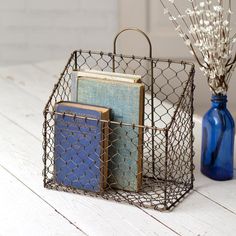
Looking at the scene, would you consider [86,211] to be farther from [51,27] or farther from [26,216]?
[51,27]

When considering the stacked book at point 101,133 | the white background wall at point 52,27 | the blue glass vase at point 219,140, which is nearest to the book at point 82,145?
the stacked book at point 101,133

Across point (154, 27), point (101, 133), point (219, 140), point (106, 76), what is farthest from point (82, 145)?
point (154, 27)

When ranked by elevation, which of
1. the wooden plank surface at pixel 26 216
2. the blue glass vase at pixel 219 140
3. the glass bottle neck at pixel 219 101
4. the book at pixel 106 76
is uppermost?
the book at pixel 106 76

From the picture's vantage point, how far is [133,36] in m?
3.06

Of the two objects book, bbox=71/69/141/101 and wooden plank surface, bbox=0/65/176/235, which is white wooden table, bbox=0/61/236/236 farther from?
book, bbox=71/69/141/101

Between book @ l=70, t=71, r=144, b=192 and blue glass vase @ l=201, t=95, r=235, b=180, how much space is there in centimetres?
21

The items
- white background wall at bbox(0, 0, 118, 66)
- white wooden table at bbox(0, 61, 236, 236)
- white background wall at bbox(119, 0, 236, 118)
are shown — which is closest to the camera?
white wooden table at bbox(0, 61, 236, 236)

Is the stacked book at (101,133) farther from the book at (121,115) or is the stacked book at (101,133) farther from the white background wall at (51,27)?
the white background wall at (51,27)

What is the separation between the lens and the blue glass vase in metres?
1.81

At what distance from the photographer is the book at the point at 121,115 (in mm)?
1680

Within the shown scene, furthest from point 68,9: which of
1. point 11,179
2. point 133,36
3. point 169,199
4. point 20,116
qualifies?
point 169,199

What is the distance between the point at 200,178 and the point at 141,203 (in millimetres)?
246

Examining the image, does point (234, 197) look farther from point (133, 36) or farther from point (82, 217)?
point (133, 36)

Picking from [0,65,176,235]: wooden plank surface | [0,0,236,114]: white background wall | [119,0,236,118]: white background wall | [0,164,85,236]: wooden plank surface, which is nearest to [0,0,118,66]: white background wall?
[0,0,236,114]: white background wall
